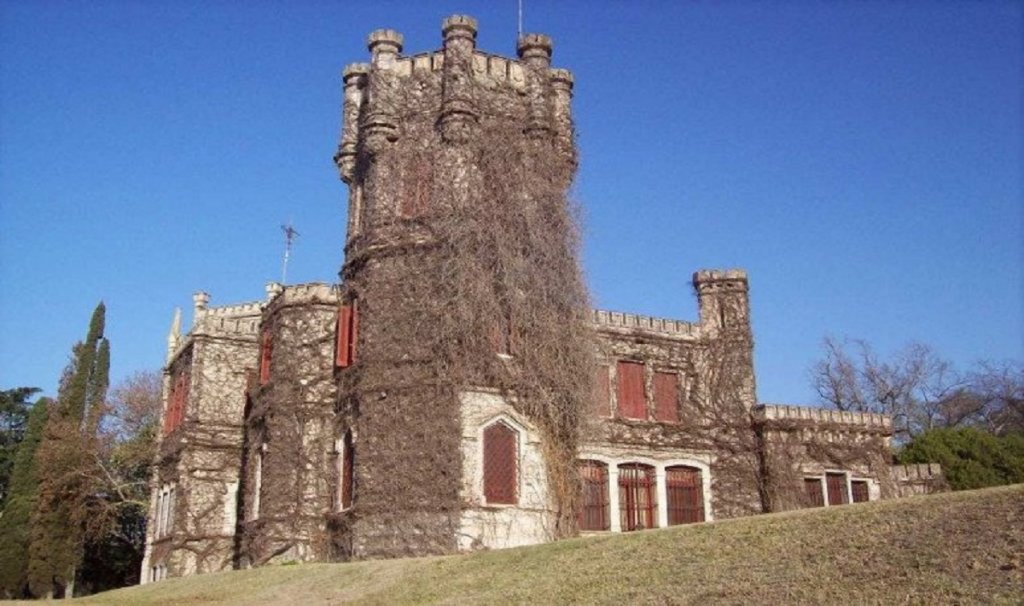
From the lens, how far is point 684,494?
96.3ft

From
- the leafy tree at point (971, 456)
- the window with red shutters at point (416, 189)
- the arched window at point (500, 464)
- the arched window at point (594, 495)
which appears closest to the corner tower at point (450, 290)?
the window with red shutters at point (416, 189)

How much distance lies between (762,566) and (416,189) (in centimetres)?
1490

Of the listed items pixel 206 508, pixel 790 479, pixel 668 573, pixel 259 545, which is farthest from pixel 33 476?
pixel 668 573

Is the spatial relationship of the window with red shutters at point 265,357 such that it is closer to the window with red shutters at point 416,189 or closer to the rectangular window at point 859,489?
the window with red shutters at point 416,189

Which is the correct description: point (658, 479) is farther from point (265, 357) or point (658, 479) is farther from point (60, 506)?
point (60, 506)

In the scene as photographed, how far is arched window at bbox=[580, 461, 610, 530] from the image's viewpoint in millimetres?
27484

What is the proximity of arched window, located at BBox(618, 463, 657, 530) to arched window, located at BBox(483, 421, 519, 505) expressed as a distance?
242 inches

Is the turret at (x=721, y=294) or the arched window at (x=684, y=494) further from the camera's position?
the turret at (x=721, y=294)

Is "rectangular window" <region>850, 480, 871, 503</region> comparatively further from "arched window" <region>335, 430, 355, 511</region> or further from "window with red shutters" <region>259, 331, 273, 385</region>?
"window with red shutters" <region>259, 331, 273, 385</region>

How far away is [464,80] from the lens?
25.4m

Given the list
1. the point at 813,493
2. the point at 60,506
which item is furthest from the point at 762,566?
the point at 60,506

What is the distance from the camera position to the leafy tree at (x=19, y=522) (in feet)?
119

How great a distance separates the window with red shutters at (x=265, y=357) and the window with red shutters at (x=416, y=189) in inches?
236

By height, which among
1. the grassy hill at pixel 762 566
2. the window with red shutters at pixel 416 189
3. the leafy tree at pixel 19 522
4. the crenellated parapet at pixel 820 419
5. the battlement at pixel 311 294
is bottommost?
the grassy hill at pixel 762 566
